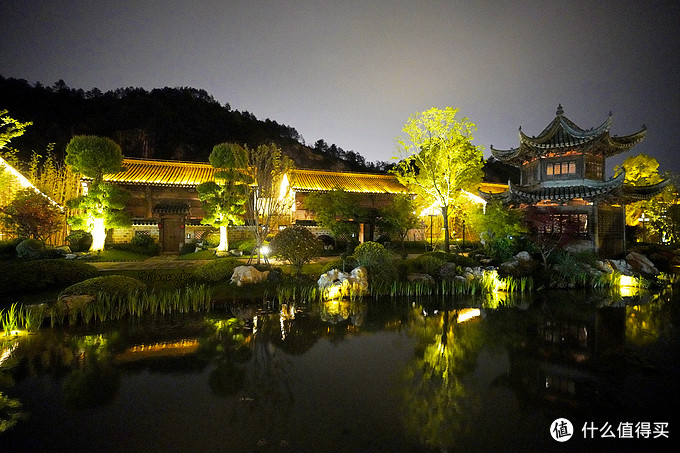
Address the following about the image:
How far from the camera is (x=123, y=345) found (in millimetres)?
6656

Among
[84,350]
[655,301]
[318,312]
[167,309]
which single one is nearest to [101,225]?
[167,309]

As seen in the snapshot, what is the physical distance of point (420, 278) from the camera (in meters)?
12.9

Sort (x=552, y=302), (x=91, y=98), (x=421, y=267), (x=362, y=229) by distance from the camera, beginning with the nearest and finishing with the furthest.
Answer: (x=552, y=302), (x=421, y=267), (x=362, y=229), (x=91, y=98)

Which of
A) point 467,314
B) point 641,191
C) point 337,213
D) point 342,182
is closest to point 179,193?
point 337,213

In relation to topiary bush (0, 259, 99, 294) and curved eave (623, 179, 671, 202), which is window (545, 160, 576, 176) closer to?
A: curved eave (623, 179, 671, 202)

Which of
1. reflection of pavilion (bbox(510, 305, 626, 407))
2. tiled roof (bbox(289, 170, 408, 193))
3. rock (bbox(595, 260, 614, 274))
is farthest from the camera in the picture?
tiled roof (bbox(289, 170, 408, 193))

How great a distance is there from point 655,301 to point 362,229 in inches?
628

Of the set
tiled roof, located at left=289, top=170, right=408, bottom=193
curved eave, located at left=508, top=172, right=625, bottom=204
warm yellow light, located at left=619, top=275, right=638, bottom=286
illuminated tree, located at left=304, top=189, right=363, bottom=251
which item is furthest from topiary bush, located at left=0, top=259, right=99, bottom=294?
warm yellow light, located at left=619, top=275, right=638, bottom=286

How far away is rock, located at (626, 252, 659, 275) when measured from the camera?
16.7 metres

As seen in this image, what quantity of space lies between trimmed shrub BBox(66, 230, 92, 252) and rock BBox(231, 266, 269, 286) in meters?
12.2

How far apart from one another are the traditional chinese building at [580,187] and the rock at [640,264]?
1174mm

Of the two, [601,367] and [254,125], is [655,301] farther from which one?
[254,125]

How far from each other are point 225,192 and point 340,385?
16647 mm

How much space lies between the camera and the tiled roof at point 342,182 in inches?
1097
